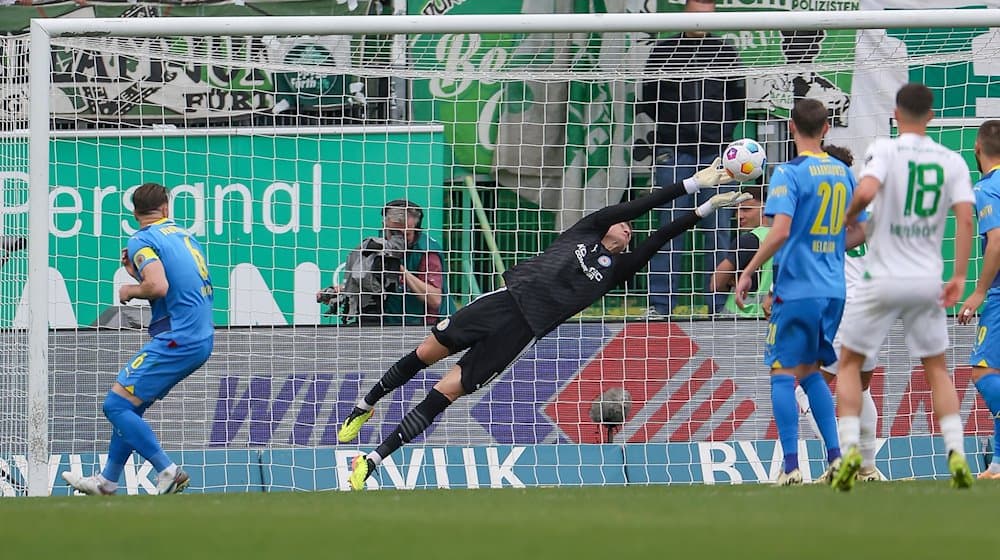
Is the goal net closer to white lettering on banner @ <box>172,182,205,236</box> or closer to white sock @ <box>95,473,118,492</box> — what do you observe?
white lettering on banner @ <box>172,182,205,236</box>

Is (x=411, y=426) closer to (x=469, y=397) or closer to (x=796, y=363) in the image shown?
(x=469, y=397)

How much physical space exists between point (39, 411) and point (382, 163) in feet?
11.0

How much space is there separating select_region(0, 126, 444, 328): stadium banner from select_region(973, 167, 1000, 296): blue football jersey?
4.26 metres

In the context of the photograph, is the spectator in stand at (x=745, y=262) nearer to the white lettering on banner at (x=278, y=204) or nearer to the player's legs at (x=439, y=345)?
the player's legs at (x=439, y=345)

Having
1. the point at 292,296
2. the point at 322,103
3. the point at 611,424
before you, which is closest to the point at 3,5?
the point at 322,103

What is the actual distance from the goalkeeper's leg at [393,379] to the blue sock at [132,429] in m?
1.27

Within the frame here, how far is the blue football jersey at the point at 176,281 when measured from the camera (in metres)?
9.68

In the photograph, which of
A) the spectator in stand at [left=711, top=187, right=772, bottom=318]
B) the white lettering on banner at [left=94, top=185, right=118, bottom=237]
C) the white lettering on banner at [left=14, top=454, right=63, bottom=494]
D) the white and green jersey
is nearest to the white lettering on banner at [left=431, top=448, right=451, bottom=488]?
the spectator in stand at [left=711, top=187, right=772, bottom=318]

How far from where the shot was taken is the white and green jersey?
729cm

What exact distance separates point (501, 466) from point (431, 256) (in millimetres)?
1718

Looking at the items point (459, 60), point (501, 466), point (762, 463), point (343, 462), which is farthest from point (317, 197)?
point (762, 463)

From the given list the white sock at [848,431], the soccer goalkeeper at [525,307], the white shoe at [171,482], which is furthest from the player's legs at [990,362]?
the white shoe at [171,482]

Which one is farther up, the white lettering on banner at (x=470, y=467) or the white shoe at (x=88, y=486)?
the white shoe at (x=88, y=486)

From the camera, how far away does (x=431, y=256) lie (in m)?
12.1
